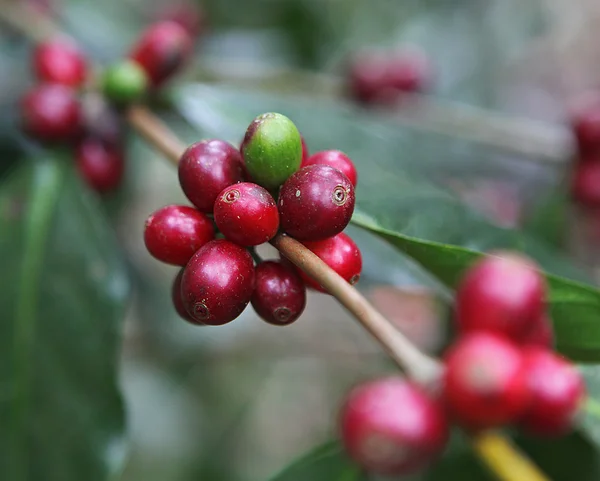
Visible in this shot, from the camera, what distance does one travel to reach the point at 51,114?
1.70 meters

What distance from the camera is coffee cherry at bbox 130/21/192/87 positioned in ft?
5.39

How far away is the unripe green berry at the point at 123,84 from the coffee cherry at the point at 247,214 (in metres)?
0.76

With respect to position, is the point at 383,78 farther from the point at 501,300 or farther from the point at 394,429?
the point at 394,429

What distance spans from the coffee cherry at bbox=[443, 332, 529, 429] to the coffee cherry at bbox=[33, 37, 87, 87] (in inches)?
58.4

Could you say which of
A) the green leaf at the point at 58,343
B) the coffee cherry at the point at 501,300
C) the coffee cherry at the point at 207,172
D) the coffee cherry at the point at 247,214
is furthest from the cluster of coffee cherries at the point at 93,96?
the coffee cherry at the point at 501,300

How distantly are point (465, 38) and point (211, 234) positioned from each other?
9.57 feet

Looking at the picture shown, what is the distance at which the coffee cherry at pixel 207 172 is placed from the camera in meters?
0.99

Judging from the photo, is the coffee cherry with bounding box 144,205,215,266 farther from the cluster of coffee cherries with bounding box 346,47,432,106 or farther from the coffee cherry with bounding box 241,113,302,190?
the cluster of coffee cherries with bounding box 346,47,432,106

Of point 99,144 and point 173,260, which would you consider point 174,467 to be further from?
point 173,260

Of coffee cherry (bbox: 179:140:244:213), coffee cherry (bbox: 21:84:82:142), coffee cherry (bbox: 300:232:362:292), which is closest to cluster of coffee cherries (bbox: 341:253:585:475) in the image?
coffee cherry (bbox: 300:232:362:292)

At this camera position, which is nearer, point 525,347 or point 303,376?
point 525,347

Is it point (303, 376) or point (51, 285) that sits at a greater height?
point (51, 285)

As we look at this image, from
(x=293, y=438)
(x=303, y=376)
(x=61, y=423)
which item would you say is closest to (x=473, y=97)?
(x=303, y=376)

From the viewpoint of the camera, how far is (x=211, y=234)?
3.30 ft
